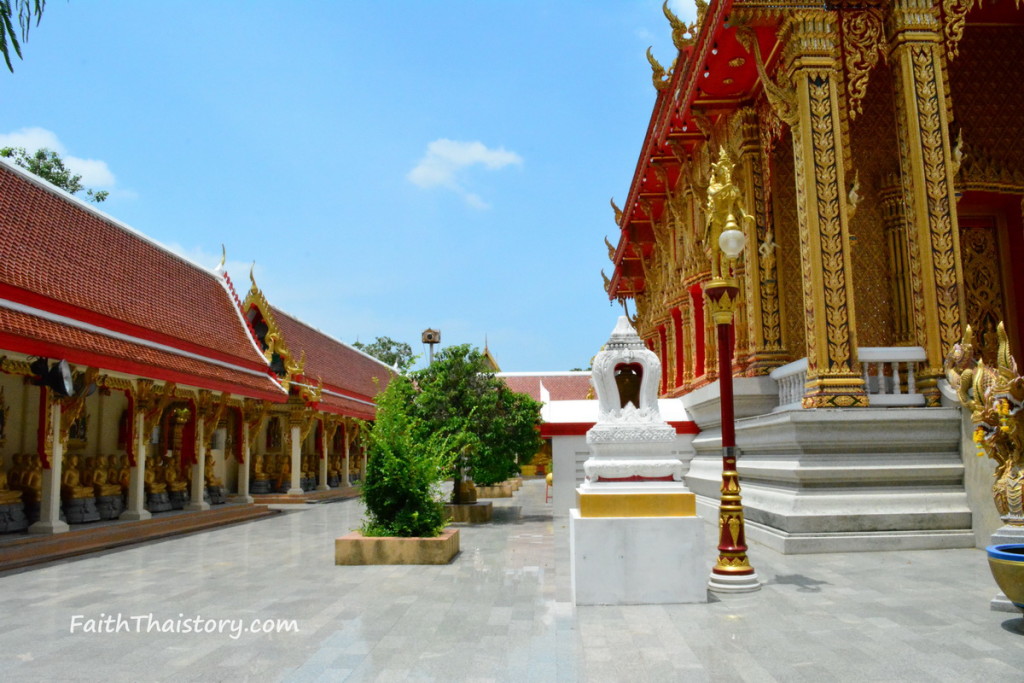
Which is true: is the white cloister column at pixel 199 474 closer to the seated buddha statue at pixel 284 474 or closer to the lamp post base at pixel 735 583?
the seated buddha statue at pixel 284 474

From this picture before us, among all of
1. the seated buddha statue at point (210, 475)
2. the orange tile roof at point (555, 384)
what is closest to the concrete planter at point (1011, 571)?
the seated buddha statue at point (210, 475)

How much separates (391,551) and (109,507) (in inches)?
297

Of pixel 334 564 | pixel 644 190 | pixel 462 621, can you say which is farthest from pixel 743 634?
pixel 644 190

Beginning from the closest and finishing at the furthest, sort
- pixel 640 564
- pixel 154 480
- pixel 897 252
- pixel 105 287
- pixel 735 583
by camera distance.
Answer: pixel 640 564, pixel 735 583, pixel 897 252, pixel 105 287, pixel 154 480

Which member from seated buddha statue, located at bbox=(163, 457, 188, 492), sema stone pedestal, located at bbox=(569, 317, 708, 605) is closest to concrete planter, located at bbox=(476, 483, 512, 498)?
seated buddha statue, located at bbox=(163, 457, 188, 492)

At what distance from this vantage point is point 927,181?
31.5 ft

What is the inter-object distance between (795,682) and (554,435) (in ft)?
34.1

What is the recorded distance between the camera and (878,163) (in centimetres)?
1238

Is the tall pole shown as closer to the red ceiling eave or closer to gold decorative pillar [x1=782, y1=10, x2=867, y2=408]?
gold decorative pillar [x1=782, y1=10, x2=867, y2=408]

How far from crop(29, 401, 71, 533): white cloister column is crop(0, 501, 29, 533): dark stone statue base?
1.46 feet

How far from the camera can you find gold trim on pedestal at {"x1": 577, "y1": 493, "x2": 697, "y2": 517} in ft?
19.6

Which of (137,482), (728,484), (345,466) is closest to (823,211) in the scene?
(728,484)

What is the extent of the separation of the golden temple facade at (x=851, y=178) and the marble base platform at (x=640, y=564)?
397 cm

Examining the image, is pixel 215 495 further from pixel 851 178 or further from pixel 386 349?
pixel 386 349
